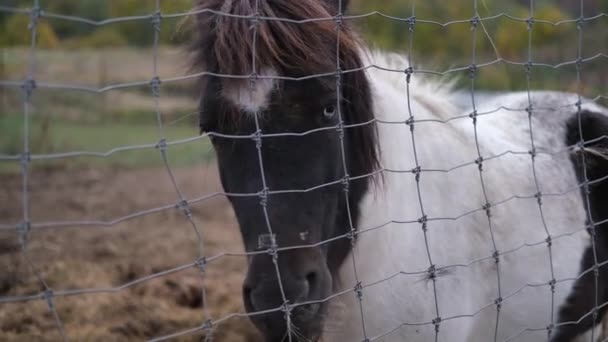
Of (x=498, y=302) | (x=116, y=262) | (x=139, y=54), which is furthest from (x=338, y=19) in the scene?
(x=139, y=54)

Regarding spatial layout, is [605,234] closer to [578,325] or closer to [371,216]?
[578,325]

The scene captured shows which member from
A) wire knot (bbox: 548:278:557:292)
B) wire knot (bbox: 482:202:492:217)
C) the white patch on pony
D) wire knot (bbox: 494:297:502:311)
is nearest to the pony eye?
the white patch on pony

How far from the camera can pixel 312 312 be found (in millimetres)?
2098

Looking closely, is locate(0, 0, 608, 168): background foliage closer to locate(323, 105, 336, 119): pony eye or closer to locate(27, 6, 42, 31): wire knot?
locate(323, 105, 336, 119): pony eye

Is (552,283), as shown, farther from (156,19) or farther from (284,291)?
(156,19)

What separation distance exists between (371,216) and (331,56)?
65cm

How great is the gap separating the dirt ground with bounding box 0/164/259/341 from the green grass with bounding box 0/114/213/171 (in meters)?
1.11

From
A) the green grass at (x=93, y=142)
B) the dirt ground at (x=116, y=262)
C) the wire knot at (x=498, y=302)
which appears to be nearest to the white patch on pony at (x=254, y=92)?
the dirt ground at (x=116, y=262)

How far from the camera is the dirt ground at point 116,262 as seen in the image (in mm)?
4355

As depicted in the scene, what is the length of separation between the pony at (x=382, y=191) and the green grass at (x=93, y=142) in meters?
6.69

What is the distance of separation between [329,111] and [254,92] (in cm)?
31

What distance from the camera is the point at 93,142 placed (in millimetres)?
13195

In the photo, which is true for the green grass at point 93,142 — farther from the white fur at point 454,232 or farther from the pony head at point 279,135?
the pony head at point 279,135

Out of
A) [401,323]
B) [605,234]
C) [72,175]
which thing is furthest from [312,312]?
[72,175]
